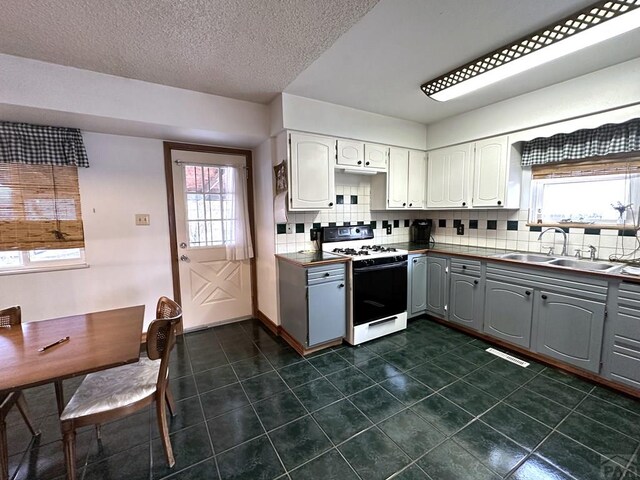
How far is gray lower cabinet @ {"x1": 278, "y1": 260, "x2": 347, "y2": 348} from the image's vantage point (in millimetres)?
2557

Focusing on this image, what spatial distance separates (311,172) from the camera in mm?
2828

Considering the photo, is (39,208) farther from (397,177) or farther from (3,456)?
(397,177)

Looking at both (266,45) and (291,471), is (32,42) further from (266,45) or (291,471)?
(291,471)

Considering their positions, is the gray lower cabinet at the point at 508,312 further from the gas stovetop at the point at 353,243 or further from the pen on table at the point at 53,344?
the pen on table at the point at 53,344

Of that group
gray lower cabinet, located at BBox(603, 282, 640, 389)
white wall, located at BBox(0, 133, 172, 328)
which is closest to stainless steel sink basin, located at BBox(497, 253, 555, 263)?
gray lower cabinet, located at BBox(603, 282, 640, 389)

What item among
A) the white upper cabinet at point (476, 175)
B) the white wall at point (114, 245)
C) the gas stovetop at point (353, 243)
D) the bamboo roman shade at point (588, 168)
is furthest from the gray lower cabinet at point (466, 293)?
the white wall at point (114, 245)

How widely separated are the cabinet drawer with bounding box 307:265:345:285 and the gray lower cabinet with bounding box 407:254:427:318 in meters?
0.91

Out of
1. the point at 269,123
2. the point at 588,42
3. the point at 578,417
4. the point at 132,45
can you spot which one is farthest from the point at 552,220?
the point at 132,45

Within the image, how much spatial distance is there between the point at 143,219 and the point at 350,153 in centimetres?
227

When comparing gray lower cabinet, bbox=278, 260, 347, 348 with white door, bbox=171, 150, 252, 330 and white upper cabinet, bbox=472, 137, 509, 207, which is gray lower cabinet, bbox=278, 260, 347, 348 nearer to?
white door, bbox=171, 150, 252, 330

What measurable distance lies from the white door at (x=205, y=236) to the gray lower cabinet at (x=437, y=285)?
2286 millimetres

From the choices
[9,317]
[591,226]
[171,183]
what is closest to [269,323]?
[171,183]

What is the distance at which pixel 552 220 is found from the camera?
281cm

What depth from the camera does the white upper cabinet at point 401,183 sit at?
133 inches
